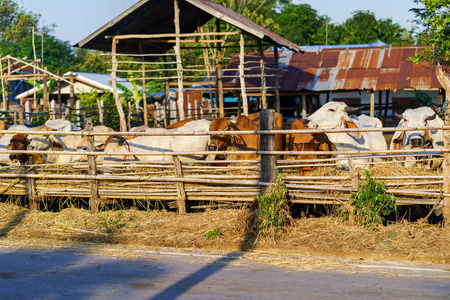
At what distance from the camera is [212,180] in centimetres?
796

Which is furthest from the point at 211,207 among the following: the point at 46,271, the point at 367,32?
the point at 367,32

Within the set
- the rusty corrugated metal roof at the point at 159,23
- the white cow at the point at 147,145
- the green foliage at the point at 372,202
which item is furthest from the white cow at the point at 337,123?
the rusty corrugated metal roof at the point at 159,23

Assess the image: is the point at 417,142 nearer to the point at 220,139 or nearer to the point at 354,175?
the point at 354,175

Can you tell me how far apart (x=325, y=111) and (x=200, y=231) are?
2.69m

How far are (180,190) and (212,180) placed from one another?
21.3 inches

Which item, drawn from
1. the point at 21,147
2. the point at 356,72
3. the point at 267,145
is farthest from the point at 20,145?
the point at 356,72

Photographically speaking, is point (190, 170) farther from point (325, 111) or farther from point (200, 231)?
point (325, 111)

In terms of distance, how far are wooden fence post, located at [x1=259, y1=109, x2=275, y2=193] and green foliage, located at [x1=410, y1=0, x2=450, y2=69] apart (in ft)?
18.4

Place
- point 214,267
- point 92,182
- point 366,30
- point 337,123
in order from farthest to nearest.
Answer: point 366,30, point 92,182, point 337,123, point 214,267

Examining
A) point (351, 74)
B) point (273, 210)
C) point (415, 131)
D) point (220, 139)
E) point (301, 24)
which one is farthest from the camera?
point (301, 24)

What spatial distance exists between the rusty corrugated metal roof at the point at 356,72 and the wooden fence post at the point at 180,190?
1249 cm

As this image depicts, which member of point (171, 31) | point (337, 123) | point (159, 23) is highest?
point (159, 23)

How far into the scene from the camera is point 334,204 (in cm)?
736

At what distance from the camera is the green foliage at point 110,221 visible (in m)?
7.77
